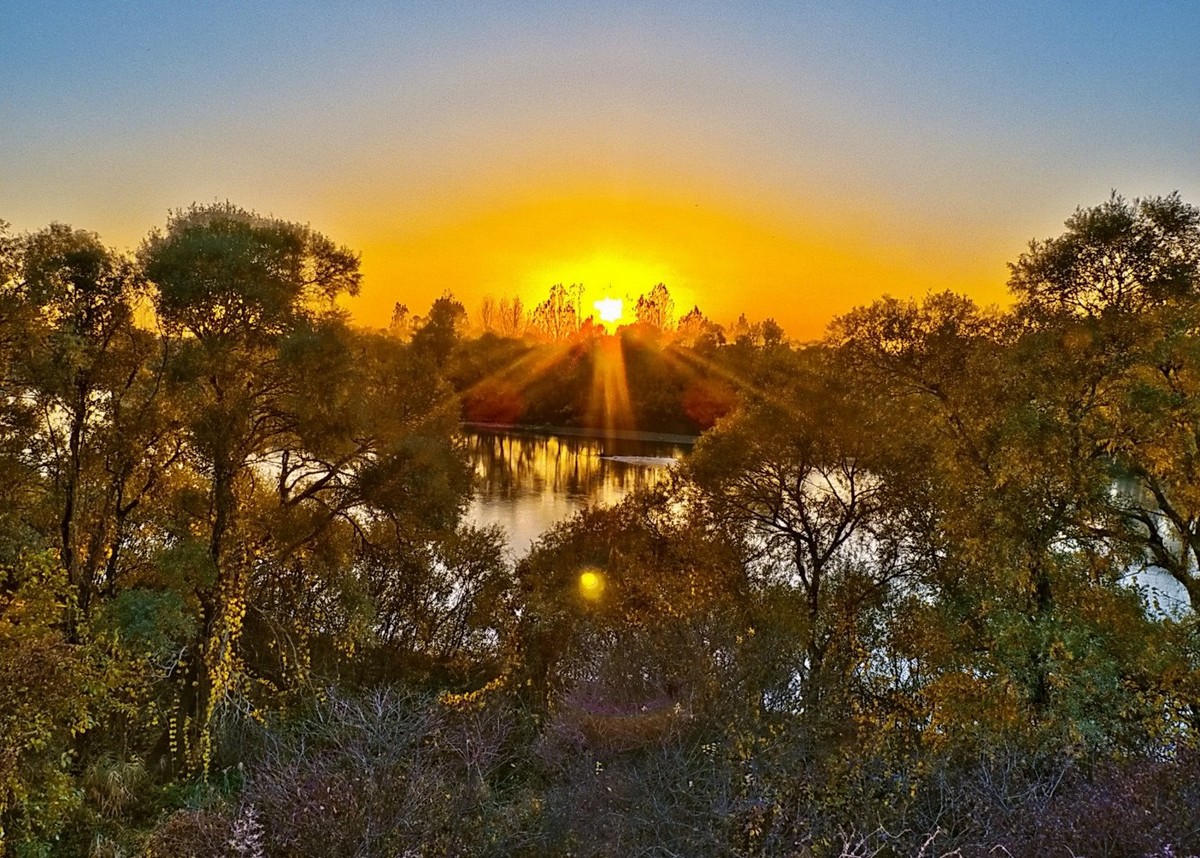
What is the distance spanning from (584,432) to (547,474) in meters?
30.5

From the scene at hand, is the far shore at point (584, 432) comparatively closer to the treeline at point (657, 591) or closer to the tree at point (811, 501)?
the tree at point (811, 501)

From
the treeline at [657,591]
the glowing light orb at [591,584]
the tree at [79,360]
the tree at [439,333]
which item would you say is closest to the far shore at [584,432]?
the tree at [439,333]

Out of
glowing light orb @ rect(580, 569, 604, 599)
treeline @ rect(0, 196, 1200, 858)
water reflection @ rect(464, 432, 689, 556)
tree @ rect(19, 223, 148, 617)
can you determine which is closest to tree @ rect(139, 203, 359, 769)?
treeline @ rect(0, 196, 1200, 858)

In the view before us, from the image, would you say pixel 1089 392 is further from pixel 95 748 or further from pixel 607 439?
pixel 607 439

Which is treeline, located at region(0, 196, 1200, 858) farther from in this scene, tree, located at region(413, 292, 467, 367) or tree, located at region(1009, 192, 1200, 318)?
tree, located at region(413, 292, 467, 367)

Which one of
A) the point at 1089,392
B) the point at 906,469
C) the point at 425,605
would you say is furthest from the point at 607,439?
the point at 1089,392

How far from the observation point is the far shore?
3169 inches

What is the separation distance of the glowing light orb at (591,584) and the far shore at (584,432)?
2253 inches

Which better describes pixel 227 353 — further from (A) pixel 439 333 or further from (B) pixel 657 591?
(A) pixel 439 333

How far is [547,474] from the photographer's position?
53.9 m

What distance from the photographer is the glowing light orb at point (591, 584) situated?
2112cm

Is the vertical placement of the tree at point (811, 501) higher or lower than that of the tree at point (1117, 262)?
lower

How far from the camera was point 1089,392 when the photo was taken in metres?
13.6

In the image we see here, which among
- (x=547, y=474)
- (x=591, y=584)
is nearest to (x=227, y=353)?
(x=591, y=584)
